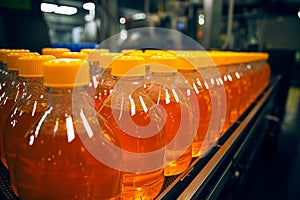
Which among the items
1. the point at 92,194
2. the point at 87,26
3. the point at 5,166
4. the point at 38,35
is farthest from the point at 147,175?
the point at 87,26

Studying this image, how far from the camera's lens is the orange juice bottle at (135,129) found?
48cm

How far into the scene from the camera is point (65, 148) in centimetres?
37

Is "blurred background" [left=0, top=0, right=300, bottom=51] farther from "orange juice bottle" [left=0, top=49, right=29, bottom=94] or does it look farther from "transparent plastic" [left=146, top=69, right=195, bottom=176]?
"transparent plastic" [left=146, top=69, right=195, bottom=176]

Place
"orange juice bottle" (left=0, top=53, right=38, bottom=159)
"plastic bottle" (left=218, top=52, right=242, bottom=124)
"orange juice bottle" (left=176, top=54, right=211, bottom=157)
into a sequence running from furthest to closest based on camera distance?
"plastic bottle" (left=218, top=52, right=242, bottom=124), "orange juice bottle" (left=176, top=54, right=211, bottom=157), "orange juice bottle" (left=0, top=53, right=38, bottom=159)

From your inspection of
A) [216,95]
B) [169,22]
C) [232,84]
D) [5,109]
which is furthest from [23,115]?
[169,22]

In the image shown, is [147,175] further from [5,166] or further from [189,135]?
[5,166]

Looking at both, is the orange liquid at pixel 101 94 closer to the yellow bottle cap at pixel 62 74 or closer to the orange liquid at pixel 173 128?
the orange liquid at pixel 173 128

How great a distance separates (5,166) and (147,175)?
33 centimetres

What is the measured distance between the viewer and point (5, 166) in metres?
0.58

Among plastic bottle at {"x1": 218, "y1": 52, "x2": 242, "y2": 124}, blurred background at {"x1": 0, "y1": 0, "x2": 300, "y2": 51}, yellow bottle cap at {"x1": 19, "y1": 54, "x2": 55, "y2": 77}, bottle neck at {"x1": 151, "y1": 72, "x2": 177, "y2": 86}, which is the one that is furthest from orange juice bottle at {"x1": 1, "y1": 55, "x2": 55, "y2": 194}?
blurred background at {"x1": 0, "y1": 0, "x2": 300, "y2": 51}

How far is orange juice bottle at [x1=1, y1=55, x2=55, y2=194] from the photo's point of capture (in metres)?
0.47

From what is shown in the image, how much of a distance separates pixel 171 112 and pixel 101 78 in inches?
8.2

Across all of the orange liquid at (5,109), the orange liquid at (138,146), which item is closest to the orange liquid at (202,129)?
the orange liquid at (138,146)

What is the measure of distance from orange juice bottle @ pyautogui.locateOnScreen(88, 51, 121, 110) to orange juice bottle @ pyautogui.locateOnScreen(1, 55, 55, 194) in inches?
4.7
